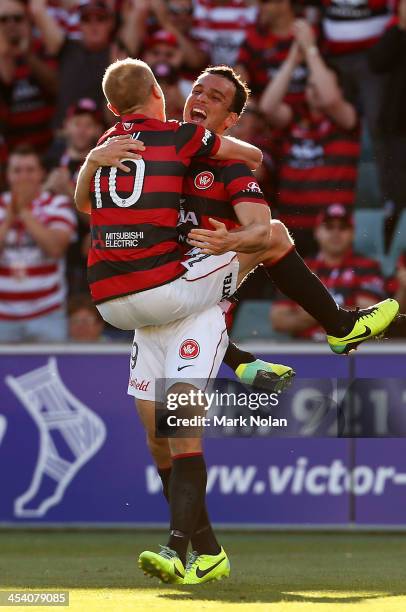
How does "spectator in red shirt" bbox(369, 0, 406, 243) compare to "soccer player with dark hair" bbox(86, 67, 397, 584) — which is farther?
"spectator in red shirt" bbox(369, 0, 406, 243)

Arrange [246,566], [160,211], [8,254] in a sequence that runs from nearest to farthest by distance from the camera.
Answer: [160,211] < [246,566] < [8,254]

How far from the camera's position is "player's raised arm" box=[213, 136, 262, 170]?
217 inches

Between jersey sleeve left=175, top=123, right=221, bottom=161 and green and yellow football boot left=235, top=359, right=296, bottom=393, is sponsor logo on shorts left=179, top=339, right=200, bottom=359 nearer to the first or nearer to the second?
green and yellow football boot left=235, top=359, right=296, bottom=393

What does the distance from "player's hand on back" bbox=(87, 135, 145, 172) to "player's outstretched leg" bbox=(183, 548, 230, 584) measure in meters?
1.67

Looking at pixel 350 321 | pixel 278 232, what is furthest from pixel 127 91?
pixel 350 321

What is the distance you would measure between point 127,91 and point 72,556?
9.50 ft

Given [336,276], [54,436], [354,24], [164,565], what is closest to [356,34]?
[354,24]

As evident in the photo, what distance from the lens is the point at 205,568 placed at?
5453 millimetres

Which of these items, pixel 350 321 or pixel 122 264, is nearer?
pixel 122 264

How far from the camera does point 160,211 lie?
5.36m

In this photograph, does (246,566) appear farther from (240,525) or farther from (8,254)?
(8,254)

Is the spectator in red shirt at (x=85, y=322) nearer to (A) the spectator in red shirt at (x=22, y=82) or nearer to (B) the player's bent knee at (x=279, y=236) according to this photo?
(A) the spectator in red shirt at (x=22, y=82)

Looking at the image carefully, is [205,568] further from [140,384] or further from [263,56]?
[263,56]

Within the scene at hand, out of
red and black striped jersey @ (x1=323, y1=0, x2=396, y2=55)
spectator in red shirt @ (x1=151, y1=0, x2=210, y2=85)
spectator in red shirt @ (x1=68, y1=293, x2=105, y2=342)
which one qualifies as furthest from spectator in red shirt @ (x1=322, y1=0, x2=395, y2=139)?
spectator in red shirt @ (x1=68, y1=293, x2=105, y2=342)
